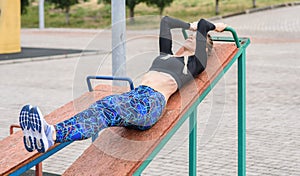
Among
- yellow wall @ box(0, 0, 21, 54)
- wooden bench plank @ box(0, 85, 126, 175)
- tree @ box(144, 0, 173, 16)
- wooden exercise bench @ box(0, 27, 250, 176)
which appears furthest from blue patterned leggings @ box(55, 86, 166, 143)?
tree @ box(144, 0, 173, 16)

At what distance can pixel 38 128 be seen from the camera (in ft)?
12.3

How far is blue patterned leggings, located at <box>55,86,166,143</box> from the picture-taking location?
12.8ft

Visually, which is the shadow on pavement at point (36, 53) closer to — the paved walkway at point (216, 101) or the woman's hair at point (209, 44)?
the paved walkway at point (216, 101)

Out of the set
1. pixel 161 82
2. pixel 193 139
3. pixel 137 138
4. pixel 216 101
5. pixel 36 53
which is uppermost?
pixel 161 82

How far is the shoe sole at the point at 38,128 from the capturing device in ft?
12.3

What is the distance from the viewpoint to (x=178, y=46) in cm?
515

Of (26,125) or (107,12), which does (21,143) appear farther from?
(107,12)

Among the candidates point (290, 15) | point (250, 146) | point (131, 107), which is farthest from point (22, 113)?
point (290, 15)

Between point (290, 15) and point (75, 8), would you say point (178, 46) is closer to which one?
point (290, 15)

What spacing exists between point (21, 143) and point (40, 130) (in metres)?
1.02

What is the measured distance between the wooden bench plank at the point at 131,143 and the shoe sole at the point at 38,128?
1.36 ft

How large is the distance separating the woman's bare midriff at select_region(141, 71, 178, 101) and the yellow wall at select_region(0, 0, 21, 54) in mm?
12121

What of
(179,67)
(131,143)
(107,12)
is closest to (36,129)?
(131,143)

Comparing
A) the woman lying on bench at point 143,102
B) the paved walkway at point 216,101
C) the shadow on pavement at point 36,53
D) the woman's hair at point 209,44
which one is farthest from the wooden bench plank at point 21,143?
the shadow on pavement at point 36,53
